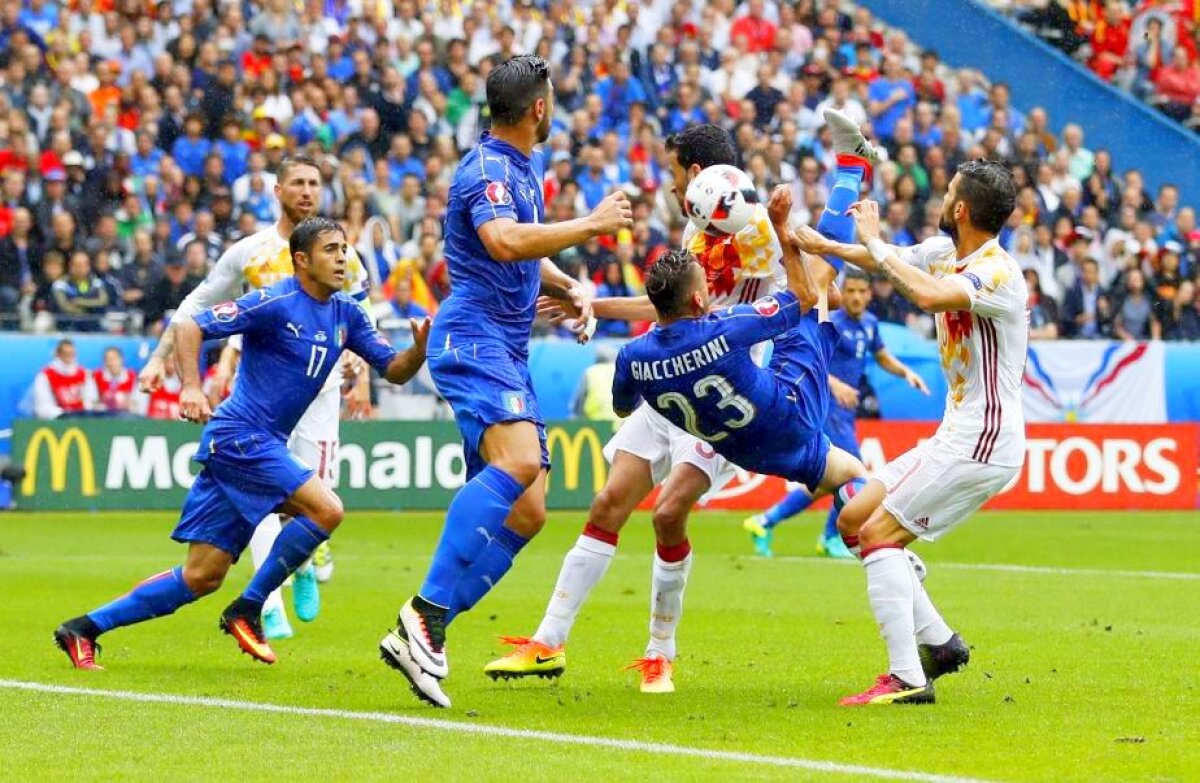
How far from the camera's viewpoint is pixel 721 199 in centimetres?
879

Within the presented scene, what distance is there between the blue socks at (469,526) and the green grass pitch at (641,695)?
0.52 meters

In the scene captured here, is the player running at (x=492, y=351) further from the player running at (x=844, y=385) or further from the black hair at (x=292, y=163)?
the player running at (x=844, y=385)

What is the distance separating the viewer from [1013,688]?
8.96 meters

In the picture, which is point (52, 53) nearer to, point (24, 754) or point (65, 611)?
point (65, 611)

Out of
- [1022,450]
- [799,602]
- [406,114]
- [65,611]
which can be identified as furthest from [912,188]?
[1022,450]

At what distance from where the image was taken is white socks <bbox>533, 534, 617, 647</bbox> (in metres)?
9.08

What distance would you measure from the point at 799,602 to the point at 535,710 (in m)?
5.21

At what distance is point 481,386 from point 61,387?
1367 centimetres

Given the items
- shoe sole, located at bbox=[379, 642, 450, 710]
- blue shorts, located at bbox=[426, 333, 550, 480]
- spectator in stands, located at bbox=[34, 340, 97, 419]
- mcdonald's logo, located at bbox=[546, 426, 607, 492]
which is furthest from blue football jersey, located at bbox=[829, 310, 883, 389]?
shoe sole, located at bbox=[379, 642, 450, 710]

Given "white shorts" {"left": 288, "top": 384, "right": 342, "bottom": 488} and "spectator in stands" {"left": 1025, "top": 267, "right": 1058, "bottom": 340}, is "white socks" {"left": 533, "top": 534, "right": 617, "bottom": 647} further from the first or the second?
"spectator in stands" {"left": 1025, "top": 267, "right": 1058, "bottom": 340}

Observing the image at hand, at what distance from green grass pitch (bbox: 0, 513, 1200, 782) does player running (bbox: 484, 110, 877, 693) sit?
0.21 metres

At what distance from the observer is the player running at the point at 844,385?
55.4ft

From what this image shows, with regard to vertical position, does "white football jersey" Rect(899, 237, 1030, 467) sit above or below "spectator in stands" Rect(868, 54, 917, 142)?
below

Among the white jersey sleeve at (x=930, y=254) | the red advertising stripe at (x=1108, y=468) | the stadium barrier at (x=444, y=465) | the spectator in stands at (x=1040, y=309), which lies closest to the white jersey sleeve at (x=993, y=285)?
the white jersey sleeve at (x=930, y=254)
